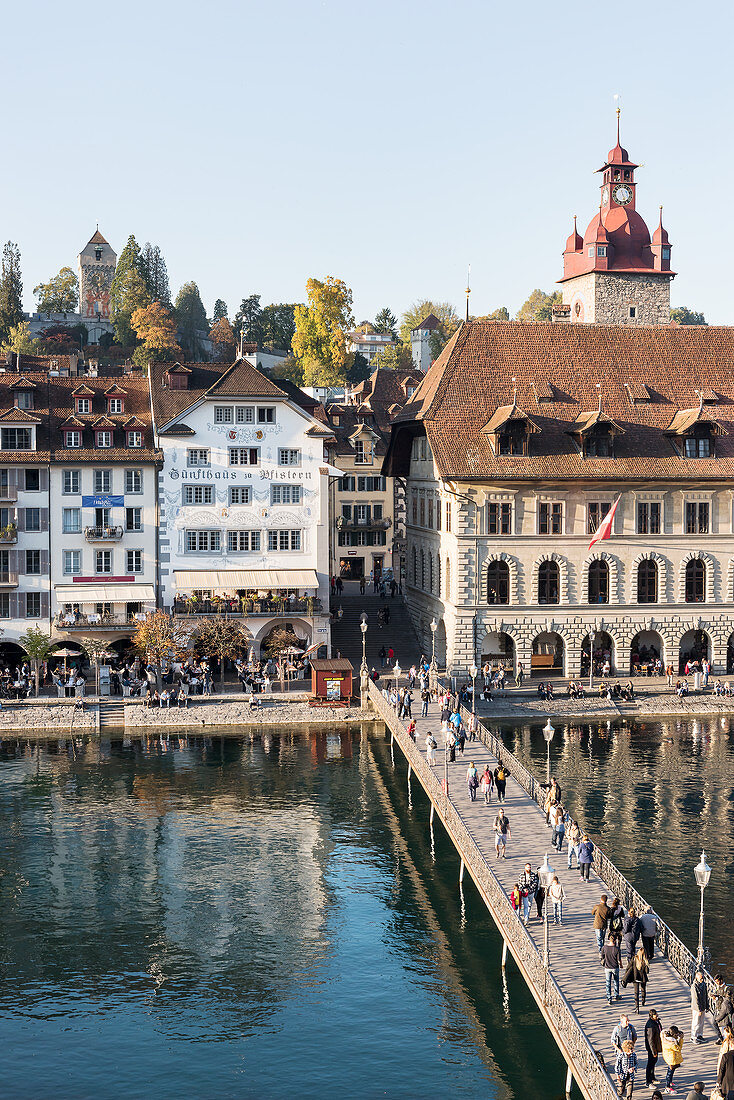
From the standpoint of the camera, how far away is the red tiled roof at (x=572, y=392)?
249 feet

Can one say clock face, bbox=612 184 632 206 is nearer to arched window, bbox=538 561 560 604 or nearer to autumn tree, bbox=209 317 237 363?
arched window, bbox=538 561 560 604

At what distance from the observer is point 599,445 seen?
7675 cm

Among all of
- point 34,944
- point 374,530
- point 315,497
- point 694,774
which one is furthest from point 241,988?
point 374,530

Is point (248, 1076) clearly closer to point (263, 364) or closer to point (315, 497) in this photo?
point (315, 497)

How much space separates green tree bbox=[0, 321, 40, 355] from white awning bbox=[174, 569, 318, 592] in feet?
298

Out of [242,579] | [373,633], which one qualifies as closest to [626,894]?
[242,579]

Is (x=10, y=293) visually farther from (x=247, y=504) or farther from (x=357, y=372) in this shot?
(x=247, y=504)

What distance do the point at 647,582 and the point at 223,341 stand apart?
117 metres

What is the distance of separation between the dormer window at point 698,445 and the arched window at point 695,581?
643cm

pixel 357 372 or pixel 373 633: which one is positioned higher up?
pixel 357 372

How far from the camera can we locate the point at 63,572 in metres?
75.6

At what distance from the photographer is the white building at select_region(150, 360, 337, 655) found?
76.8 metres

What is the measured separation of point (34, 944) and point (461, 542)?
132ft

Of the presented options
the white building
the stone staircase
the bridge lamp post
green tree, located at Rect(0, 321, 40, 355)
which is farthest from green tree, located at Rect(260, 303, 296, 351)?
the bridge lamp post
